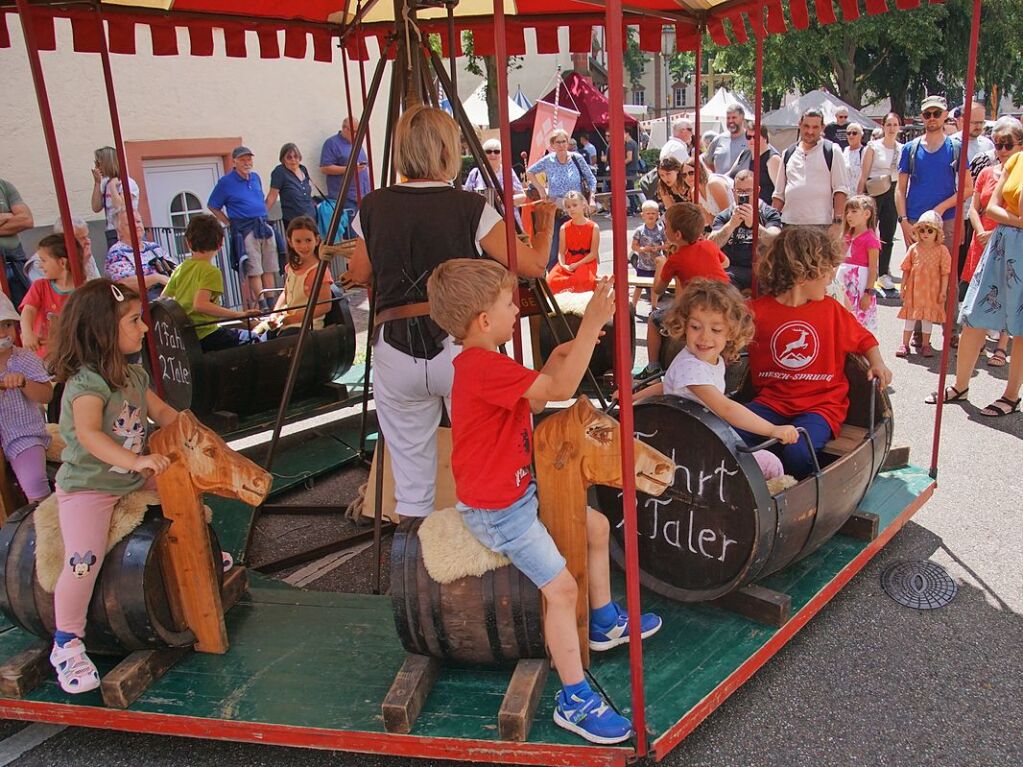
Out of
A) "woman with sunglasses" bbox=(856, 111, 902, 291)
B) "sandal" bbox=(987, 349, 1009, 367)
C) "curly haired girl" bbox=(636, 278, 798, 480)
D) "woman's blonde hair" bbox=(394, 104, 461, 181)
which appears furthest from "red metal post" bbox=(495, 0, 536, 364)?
"woman with sunglasses" bbox=(856, 111, 902, 291)

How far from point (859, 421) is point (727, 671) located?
5.05 feet

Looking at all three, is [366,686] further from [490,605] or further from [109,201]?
[109,201]

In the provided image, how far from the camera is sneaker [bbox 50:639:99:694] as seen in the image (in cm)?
285

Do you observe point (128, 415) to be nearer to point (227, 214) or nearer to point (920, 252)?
point (920, 252)

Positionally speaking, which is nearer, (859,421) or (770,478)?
(770,478)

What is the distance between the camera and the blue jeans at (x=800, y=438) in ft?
11.5

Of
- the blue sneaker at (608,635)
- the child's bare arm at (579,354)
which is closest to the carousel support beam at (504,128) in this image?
the child's bare arm at (579,354)

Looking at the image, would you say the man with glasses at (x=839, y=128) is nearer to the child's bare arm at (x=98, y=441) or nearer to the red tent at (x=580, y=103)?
the red tent at (x=580, y=103)

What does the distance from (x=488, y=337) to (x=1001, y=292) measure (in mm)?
4587

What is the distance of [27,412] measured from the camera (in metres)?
3.98

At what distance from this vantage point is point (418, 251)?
10.2 feet

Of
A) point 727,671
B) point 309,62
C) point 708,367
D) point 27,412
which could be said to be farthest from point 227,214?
point 727,671

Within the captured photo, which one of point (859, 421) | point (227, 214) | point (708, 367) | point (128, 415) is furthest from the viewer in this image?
point (227, 214)

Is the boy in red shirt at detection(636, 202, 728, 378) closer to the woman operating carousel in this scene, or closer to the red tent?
the woman operating carousel
